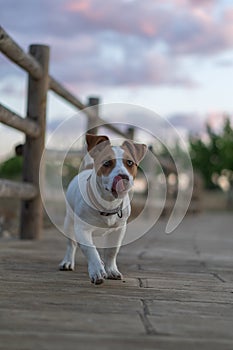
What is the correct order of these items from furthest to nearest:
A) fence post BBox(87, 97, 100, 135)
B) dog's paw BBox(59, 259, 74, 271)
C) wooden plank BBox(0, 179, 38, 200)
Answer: fence post BBox(87, 97, 100, 135) < wooden plank BBox(0, 179, 38, 200) < dog's paw BBox(59, 259, 74, 271)

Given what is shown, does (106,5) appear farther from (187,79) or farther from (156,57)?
(187,79)

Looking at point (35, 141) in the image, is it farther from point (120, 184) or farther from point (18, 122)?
point (120, 184)

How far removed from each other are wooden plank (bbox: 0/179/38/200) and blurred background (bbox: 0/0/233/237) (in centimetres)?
56

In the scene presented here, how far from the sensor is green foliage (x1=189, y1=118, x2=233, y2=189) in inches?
1610

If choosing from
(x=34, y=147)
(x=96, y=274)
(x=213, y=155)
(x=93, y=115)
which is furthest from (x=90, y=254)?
(x=213, y=155)

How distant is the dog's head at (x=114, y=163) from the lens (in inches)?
113

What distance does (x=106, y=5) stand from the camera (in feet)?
32.9

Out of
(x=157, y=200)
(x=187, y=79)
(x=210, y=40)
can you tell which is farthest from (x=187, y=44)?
(x=157, y=200)

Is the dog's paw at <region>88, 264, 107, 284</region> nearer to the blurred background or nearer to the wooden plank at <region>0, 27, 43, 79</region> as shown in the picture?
the blurred background

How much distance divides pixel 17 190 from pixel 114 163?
1925 mm

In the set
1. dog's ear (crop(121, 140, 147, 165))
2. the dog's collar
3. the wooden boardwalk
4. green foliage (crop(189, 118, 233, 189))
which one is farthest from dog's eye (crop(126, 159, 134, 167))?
green foliage (crop(189, 118, 233, 189))

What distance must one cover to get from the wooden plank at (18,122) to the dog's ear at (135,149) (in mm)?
1320

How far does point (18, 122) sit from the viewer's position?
465 cm

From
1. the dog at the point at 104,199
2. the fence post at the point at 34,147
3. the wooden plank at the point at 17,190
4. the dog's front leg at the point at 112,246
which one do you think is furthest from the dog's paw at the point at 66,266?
the fence post at the point at 34,147
